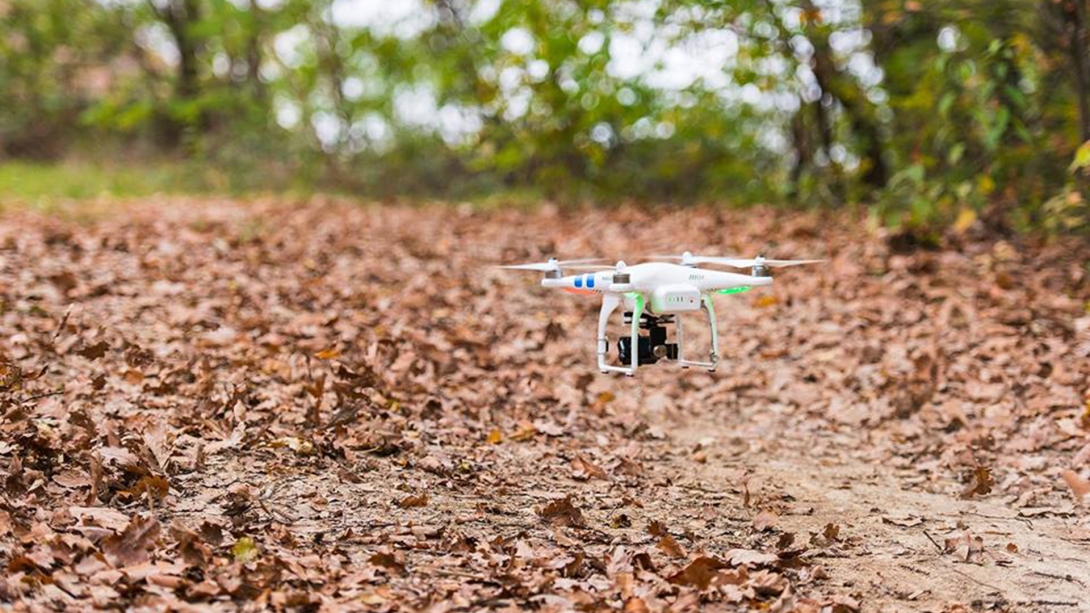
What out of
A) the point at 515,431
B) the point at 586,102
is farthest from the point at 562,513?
the point at 586,102

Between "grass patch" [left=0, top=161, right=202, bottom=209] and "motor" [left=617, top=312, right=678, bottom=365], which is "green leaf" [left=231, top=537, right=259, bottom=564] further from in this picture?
"grass patch" [left=0, top=161, right=202, bottom=209]

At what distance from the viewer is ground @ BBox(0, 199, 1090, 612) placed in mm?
4027

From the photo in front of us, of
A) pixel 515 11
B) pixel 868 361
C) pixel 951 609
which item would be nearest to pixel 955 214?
pixel 868 361

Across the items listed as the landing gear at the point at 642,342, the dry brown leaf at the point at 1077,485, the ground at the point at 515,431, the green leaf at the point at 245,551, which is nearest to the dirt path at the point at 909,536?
the ground at the point at 515,431

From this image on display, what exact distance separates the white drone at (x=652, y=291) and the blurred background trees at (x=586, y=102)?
472 cm

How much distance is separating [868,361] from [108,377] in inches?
200

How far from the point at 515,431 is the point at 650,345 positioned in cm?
337

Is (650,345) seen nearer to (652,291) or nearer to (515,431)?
(652,291)

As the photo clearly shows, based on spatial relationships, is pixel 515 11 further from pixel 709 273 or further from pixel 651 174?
pixel 709 273

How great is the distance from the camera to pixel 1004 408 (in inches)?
258

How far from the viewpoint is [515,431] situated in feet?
19.6

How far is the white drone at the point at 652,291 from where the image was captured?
256 centimetres

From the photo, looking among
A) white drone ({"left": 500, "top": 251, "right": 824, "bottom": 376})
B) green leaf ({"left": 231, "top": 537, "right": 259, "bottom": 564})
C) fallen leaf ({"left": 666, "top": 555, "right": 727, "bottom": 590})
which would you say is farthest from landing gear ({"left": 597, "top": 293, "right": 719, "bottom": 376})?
green leaf ({"left": 231, "top": 537, "right": 259, "bottom": 564})

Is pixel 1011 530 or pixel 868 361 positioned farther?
pixel 868 361
